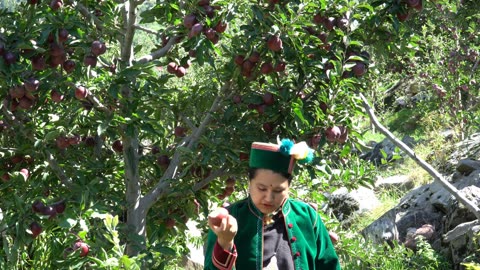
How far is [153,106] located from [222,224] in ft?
5.40

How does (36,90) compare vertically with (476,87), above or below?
below

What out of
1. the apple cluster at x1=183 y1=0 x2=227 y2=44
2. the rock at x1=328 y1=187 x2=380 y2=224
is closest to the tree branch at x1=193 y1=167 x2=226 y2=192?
the apple cluster at x1=183 y1=0 x2=227 y2=44

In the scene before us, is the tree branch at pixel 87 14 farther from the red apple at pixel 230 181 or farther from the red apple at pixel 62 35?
the red apple at pixel 230 181

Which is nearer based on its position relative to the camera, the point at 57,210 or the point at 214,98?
the point at 57,210

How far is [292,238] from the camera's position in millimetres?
2525

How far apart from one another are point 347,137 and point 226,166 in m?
0.61

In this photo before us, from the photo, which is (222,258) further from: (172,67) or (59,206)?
(172,67)

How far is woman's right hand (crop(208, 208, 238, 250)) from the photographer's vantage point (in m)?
2.16

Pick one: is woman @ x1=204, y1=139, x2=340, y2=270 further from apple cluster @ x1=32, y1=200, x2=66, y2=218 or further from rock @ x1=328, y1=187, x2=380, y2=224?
rock @ x1=328, y1=187, x2=380, y2=224

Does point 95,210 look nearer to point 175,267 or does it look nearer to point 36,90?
point 36,90

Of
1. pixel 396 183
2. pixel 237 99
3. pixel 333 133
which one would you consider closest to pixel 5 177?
pixel 237 99

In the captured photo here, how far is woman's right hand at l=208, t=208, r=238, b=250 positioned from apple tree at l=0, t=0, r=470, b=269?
26.9 inches

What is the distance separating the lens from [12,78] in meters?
3.05

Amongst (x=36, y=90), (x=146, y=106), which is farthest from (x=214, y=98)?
(x=36, y=90)
